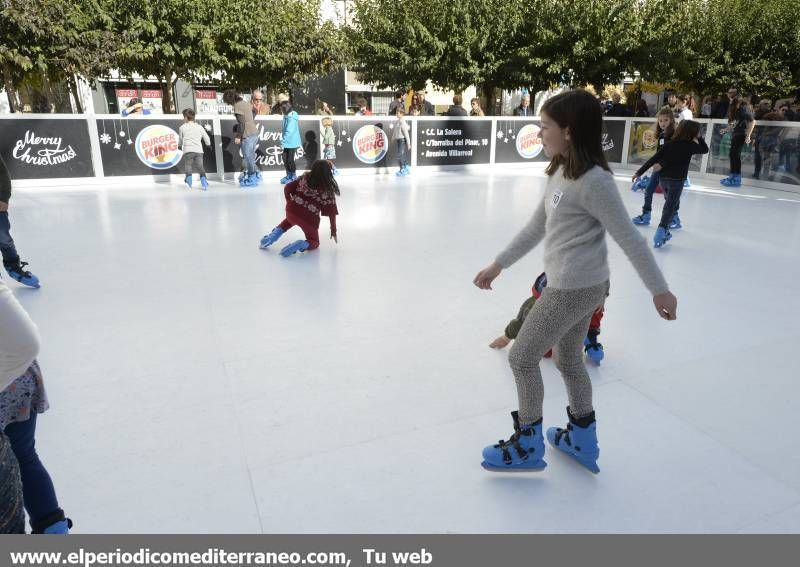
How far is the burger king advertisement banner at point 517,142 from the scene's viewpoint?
41.9 feet

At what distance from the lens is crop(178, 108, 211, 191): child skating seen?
930 cm

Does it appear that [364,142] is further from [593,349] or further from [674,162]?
[593,349]

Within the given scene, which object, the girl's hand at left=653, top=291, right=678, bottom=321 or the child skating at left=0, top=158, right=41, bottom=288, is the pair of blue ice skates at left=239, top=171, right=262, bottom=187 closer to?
the child skating at left=0, top=158, right=41, bottom=288

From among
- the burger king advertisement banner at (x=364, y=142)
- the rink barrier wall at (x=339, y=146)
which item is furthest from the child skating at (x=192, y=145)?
the burger king advertisement banner at (x=364, y=142)

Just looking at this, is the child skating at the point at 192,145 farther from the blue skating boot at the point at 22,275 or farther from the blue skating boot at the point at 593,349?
the blue skating boot at the point at 593,349

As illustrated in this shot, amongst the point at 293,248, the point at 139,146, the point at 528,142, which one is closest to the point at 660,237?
the point at 293,248

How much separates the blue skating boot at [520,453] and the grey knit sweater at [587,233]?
625 mm

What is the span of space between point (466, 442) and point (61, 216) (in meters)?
6.58

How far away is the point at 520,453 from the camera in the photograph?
226 centimetres

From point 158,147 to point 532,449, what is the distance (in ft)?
30.5

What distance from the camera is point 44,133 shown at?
9055 millimetres

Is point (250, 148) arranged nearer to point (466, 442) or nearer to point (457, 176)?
point (457, 176)

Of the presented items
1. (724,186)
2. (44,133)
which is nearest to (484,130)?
(724,186)
